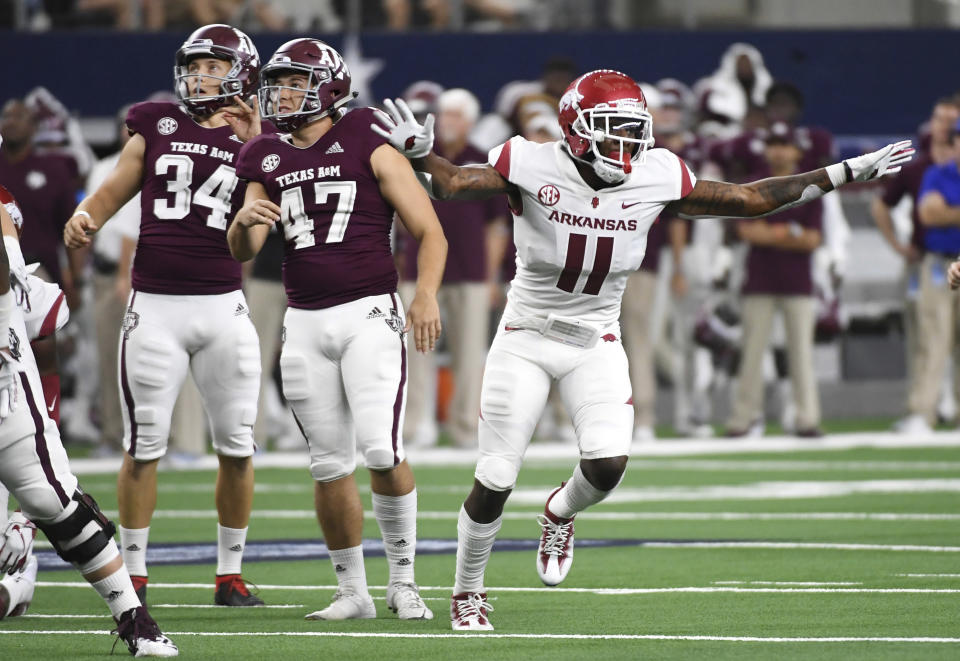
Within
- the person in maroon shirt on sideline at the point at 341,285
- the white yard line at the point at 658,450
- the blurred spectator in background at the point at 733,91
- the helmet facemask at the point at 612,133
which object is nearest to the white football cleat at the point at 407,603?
the person in maroon shirt on sideline at the point at 341,285

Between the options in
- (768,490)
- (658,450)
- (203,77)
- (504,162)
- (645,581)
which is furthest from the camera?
(658,450)

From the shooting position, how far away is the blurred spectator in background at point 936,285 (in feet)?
45.8

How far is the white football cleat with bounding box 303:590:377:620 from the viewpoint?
6.63 meters

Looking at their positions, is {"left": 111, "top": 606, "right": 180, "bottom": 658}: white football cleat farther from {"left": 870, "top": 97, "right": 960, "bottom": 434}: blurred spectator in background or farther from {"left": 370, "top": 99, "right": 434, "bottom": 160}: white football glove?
{"left": 870, "top": 97, "right": 960, "bottom": 434}: blurred spectator in background

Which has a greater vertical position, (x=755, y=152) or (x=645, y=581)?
(x=755, y=152)

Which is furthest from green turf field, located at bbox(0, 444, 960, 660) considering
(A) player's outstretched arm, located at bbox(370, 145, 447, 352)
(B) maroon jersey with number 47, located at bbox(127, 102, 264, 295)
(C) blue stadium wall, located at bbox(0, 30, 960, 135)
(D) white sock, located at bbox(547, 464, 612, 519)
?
(C) blue stadium wall, located at bbox(0, 30, 960, 135)

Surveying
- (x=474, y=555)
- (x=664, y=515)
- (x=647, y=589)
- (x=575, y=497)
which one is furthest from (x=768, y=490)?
(x=474, y=555)

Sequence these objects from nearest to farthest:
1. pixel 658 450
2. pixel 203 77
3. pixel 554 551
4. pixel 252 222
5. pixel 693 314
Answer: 1. pixel 252 222
2. pixel 554 551
3. pixel 203 77
4. pixel 658 450
5. pixel 693 314

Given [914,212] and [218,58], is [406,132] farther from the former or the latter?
[914,212]

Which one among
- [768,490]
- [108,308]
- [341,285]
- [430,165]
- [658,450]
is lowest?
[658,450]

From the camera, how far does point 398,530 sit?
266 inches

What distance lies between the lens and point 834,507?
10289 millimetres

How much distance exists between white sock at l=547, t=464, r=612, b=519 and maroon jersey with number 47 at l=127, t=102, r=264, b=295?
61.8 inches

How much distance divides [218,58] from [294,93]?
26.2 inches
